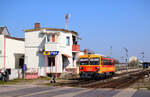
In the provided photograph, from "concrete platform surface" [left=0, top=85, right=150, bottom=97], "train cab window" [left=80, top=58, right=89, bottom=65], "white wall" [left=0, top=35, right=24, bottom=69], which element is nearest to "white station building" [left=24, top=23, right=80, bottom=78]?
"white wall" [left=0, top=35, right=24, bottom=69]

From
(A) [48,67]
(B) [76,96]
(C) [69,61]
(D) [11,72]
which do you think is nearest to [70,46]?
(C) [69,61]

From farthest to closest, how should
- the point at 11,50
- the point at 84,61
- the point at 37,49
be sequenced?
the point at 11,50 < the point at 37,49 < the point at 84,61

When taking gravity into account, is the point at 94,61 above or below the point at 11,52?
below

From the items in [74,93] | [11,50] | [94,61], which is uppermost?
[11,50]

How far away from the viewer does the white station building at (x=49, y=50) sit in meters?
33.8

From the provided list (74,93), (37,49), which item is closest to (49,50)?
(37,49)

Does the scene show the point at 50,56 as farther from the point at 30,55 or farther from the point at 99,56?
the point at 99,56

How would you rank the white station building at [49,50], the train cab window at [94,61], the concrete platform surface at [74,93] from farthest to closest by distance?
the white station building at [49,50] < the train cab window at [94,61] < the concrete platform surface at [74,93]

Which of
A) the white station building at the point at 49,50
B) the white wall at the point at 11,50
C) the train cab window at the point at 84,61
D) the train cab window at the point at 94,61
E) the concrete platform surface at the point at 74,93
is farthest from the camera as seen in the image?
the white wall at the point at 11,50

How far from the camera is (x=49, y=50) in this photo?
33.5 m

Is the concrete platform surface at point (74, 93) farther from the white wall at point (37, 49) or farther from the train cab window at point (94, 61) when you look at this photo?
the white wall at point (37, 49)

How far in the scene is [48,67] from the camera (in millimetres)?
34281

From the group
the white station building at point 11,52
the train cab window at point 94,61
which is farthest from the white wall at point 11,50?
the train cab window at point 94,61

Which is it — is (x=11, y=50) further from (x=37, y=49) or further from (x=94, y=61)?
(x=94, y=61)
